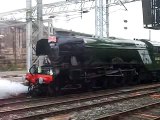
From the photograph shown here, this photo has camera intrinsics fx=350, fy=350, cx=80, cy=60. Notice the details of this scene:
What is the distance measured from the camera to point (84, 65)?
17656 mm

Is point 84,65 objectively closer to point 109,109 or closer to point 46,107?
point 46,107

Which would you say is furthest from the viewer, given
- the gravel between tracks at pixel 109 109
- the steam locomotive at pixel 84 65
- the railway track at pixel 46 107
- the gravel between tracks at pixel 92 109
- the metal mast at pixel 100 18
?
the metal mast at pixel 100 18

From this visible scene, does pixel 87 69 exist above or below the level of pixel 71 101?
above

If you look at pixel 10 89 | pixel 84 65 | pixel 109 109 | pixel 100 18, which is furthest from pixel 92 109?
pixel 100 18

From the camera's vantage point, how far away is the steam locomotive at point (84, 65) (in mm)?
16531

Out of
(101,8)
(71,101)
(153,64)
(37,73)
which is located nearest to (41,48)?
(37,73)

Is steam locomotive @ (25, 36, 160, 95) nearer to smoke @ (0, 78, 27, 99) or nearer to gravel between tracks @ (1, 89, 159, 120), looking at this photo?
smoke @ (0, 78, 27, 99)

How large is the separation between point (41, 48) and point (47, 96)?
247 centimetres

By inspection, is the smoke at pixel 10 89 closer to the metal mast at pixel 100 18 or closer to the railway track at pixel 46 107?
the railway track at pixel 46 107

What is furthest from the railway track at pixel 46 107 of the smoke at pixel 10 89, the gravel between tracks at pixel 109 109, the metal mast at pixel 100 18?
the metal mast at pixel 100 18

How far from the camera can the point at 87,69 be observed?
1777cm

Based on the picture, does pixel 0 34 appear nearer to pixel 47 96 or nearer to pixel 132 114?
pixel 47 96

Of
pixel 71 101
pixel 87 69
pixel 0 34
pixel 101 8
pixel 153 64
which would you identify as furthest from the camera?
pixel 0 34

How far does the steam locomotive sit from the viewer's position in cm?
1653
